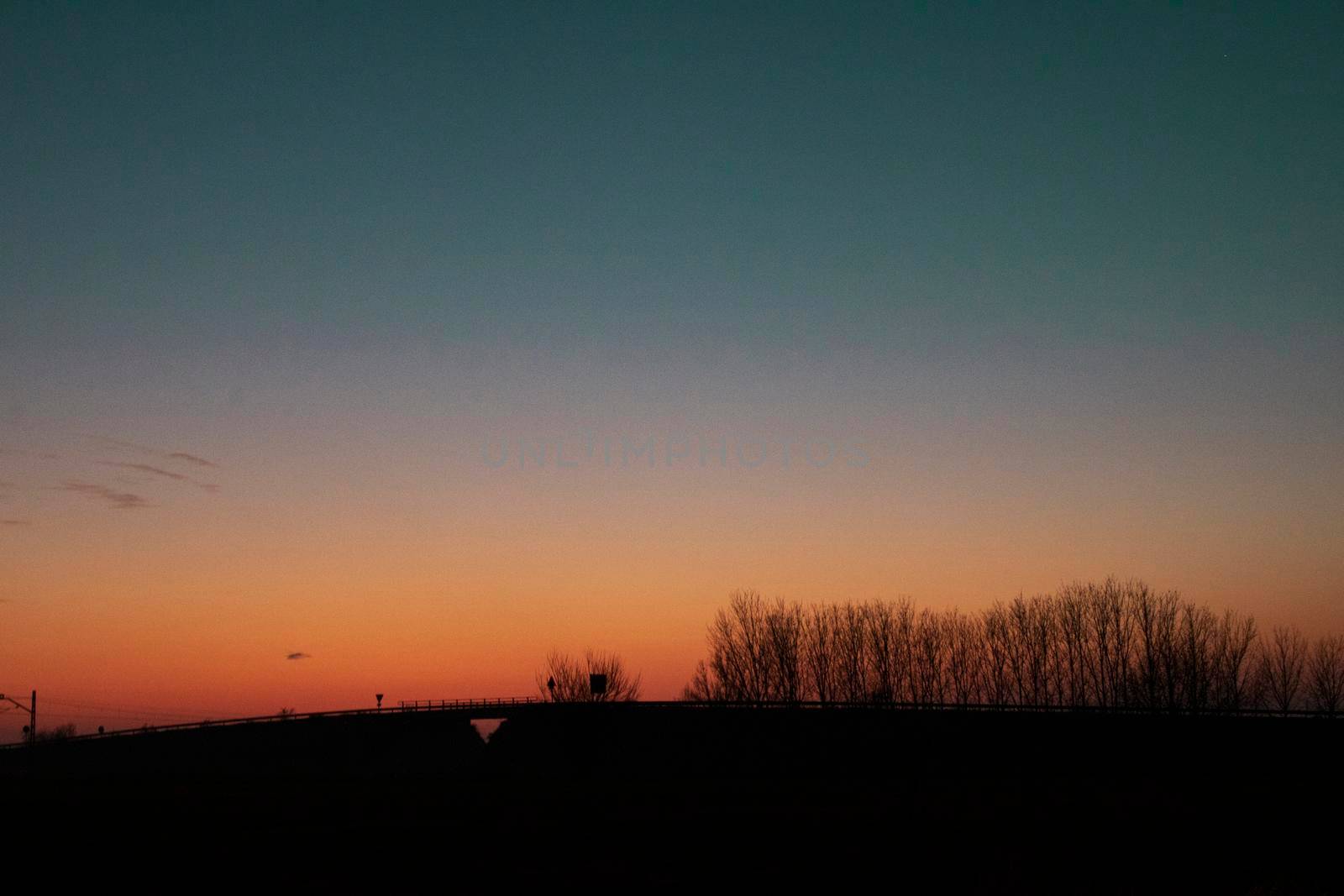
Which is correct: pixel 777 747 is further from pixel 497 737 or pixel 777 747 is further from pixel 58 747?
pixel 58 747

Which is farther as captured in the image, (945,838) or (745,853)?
(945,838)

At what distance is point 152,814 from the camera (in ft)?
117

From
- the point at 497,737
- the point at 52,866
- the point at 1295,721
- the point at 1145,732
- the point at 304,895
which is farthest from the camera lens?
the point at 497,737

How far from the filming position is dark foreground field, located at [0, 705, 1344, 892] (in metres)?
24.5

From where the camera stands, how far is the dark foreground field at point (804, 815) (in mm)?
24531

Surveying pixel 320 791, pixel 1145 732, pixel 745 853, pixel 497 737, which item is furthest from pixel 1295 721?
pixel 497 737

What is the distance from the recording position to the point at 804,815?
3391 cm

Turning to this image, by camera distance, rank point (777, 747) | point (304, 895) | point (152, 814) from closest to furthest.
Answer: point (304, 895) < point (152, 814) < point (777, 747)

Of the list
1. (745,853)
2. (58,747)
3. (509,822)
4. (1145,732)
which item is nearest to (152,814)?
(509,822)

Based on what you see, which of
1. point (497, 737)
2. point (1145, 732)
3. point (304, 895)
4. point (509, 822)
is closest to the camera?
point (304, 895)

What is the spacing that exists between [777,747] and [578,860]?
144 ft

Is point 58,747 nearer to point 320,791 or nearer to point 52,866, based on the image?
point 320,791

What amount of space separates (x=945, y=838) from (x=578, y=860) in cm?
1032

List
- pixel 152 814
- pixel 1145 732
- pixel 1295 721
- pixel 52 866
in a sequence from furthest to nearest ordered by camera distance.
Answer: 1. pixel 1145 732
2. pixel 1295 721
3. pixel 152 814
4. pixel 52 866
